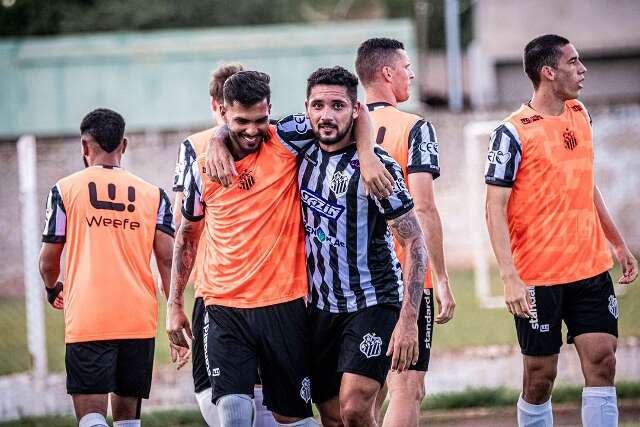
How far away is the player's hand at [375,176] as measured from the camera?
17.5 feet

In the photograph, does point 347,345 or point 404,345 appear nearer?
point 404,345

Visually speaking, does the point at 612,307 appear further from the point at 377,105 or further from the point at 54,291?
the point at 54,291

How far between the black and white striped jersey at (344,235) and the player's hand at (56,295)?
1940 mm

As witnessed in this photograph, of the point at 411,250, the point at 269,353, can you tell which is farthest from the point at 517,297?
the point at 269,353

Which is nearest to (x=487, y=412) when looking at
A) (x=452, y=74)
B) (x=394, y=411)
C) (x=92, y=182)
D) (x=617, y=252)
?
(x=617, y=252)

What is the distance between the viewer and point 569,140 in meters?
6.62

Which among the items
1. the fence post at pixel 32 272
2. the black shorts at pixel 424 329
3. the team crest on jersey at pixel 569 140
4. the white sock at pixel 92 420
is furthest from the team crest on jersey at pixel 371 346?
the fence post at pixel 32 272

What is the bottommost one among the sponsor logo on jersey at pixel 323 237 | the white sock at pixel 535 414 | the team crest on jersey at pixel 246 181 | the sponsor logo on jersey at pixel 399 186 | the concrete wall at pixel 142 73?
the white sock at pixel 535 414

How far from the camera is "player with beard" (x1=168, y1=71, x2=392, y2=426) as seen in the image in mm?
5613

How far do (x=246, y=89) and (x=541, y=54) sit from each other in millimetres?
2174

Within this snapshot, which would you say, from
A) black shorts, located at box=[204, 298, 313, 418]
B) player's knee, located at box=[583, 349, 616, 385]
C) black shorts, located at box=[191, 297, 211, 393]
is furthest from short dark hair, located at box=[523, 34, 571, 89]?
black shorts, located at box=[191, 297, 211, 393]

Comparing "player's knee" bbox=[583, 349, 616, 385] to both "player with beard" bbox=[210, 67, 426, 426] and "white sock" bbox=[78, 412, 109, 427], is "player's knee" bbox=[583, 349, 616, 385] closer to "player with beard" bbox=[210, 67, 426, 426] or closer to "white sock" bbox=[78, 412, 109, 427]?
"player with beard" bbox=[210, 67, 426, 426]

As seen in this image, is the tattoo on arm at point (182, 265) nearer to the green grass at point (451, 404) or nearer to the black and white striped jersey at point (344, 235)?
the black and white striped jersey at point (344, 235)

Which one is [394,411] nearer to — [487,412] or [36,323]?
[487,412]
